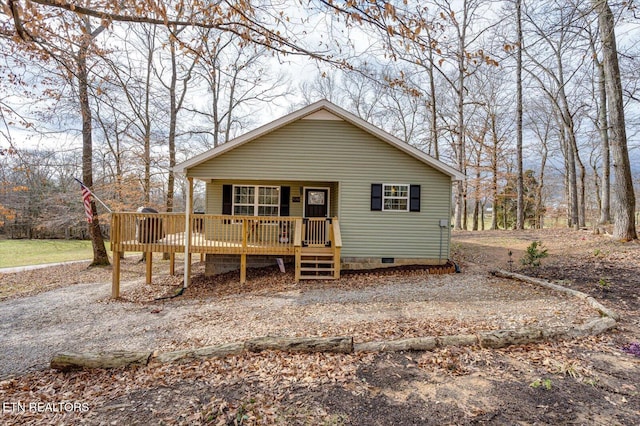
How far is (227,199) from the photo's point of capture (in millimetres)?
10922

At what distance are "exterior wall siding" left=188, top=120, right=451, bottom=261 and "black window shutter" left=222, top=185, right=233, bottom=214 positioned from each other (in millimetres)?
1286

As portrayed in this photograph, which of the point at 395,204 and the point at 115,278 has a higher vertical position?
the point at 395,204

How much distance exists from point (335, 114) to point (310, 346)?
7.66 meters

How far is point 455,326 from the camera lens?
4.86 metres

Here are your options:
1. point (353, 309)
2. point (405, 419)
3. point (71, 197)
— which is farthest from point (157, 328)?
point (71, 197)

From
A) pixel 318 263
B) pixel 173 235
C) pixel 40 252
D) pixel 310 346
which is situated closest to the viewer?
pixel 310 346

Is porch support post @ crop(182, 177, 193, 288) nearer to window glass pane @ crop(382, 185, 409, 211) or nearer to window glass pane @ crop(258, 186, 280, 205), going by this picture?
window glass pane @ crop(258, 186, 280, 205)

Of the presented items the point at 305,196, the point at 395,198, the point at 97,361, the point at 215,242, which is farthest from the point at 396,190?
the point at 97,361

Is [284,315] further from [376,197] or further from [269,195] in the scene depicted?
[269,195]

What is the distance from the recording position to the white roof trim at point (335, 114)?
952cm

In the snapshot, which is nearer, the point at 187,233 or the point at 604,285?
the point at 604,285

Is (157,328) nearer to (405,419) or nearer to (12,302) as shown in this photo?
(405,419)

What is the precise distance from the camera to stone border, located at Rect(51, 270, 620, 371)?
404 cm

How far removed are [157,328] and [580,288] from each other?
28.4 feet
